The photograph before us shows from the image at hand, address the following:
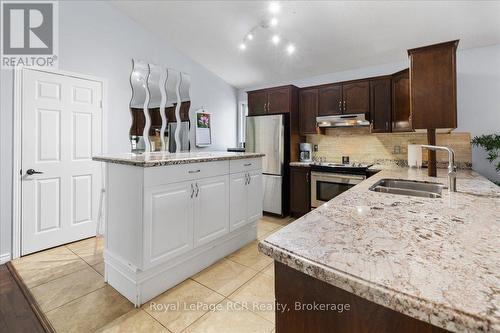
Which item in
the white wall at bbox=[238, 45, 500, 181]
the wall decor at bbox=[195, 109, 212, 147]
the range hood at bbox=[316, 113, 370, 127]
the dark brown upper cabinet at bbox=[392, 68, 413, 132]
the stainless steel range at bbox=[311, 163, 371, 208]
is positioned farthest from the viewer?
the wall decor at bbox=[195, 109, 212, 147]

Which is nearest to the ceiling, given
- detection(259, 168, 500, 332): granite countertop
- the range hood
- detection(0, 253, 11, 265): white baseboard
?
the range hood

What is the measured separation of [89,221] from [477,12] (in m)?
5.20

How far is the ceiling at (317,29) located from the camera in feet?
8.72

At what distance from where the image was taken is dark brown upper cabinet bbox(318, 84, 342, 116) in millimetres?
3859

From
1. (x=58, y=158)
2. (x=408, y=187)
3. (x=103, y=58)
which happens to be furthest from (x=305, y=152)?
(x=58, y=158)

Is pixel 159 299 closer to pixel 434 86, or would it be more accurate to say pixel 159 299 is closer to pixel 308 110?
pixel 434 86

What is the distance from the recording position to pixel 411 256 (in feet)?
2.15

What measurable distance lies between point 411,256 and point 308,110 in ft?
12.4

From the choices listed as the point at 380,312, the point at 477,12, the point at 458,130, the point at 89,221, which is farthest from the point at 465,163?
the point at 89,221

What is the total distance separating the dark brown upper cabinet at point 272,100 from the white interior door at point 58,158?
8.21 feet

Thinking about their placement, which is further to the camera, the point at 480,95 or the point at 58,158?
the point at 480,95

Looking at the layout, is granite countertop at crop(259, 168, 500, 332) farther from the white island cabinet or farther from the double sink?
the white island cabinet

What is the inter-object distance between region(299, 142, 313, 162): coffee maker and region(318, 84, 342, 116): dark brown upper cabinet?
2.13 feet

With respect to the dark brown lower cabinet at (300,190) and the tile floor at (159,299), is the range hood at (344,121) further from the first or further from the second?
the tile floor at (159,299)
